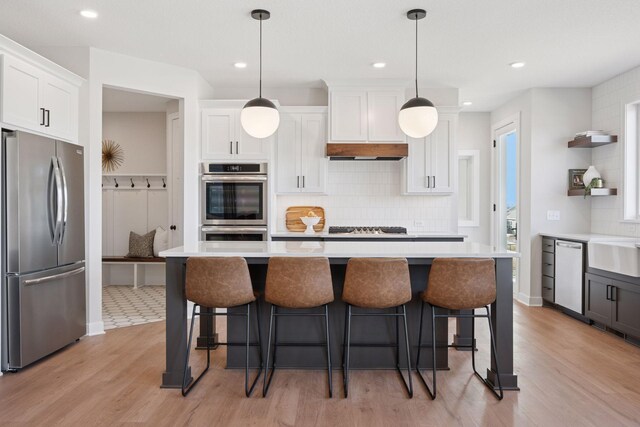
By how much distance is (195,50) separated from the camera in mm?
4418

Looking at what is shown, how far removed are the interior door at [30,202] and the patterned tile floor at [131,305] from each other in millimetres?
1369

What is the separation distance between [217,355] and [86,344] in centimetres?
129

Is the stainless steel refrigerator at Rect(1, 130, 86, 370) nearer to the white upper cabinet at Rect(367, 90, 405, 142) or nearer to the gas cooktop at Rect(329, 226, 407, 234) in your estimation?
the gas cooktop at Rect(329, 226, 407, 234)

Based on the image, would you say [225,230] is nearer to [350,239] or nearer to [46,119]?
[350,239]

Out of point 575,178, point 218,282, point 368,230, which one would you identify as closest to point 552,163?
point 575,178

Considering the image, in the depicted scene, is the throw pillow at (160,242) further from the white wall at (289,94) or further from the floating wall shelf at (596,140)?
the floating wall shelf at (596,140)

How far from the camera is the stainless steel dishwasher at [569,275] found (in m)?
4.77

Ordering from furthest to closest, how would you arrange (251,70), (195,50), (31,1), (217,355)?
(251,70)
(195,50)
(217,355)
(31,1)

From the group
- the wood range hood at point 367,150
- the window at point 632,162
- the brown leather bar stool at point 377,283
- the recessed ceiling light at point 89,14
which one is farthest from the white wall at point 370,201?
the brown leather bar stool at point 377,283

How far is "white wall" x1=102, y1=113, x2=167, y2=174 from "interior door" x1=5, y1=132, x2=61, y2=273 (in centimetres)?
328

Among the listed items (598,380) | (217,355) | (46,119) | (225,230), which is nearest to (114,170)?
(225,230)

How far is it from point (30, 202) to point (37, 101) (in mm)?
867

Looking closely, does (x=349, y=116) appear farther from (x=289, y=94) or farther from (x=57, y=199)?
(x=57, y=199)

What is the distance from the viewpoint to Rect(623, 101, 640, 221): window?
4.85 metres
